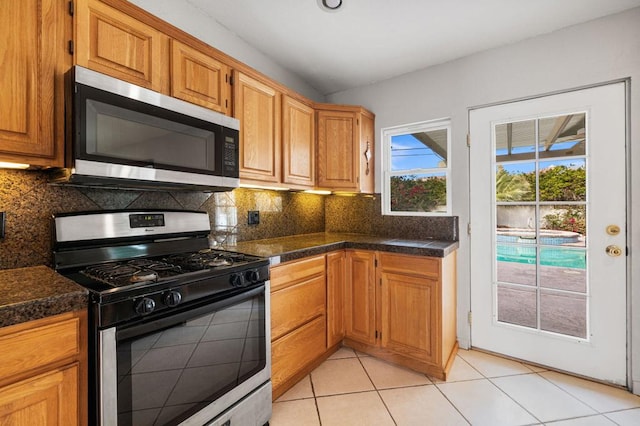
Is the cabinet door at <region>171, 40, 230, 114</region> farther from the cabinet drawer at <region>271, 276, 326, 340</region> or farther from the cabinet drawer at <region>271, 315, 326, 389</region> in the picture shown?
the cabinet drawer at <region>271, 315, 326, 389</region>

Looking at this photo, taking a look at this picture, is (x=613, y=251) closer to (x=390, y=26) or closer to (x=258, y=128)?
(x=390, y=26)

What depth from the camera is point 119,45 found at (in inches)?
53.6

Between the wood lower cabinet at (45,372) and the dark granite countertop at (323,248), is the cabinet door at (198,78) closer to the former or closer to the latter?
the dark granite countertop at (323,248)

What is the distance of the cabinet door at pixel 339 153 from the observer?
2.64 meters

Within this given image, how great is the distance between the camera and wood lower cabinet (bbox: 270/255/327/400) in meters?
1.77

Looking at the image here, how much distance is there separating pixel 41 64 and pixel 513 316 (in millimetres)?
3168

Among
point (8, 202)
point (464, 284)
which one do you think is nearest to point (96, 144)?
point (8, 202)

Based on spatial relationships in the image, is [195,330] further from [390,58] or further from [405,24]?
[390,58]

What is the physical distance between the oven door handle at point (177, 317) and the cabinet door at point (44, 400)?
0.55ft

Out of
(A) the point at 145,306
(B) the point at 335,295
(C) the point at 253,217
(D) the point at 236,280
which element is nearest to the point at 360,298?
(B) the point at 335,295

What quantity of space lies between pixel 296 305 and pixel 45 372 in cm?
124

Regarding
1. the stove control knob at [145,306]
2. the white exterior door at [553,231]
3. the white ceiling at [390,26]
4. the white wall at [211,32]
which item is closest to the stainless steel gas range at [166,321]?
the stove control knob at [145,306]

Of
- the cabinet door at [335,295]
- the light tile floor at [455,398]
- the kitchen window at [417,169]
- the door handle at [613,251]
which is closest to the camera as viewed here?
the light tile floor at [455,398]

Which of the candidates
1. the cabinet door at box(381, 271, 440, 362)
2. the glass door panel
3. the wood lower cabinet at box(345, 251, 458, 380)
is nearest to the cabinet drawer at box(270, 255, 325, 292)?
the wood lower cabinet at box(345, 251, 458, 380)
